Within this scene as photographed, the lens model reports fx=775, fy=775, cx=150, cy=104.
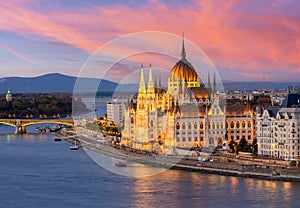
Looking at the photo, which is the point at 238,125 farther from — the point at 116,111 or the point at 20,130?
the point at 20,130

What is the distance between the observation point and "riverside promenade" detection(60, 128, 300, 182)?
14.3 meters

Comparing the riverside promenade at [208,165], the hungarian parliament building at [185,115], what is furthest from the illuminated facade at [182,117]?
the riverside promenade at [208,165]

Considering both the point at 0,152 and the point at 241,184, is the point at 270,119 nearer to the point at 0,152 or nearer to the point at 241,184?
the point at 241,184

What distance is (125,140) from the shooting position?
21.3 meters

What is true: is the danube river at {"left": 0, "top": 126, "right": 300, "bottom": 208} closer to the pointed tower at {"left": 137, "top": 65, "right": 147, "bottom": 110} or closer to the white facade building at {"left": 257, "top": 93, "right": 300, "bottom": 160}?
the white facade building at {"left": 257, "top": 93, "right": 300, "bottom": 160}

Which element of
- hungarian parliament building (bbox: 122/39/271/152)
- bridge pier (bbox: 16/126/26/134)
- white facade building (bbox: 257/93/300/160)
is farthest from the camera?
bridge pier (bbox: 16/126/26/134)

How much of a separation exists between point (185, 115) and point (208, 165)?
3.42m

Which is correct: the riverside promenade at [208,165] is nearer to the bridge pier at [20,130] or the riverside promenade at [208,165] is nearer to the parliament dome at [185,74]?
the parliament dome at [185,74]

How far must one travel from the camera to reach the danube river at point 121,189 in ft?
38.9

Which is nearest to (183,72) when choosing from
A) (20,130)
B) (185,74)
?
(185,74)

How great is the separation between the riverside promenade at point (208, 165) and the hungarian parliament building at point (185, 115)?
80 cm

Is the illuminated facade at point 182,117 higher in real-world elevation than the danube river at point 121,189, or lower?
higher

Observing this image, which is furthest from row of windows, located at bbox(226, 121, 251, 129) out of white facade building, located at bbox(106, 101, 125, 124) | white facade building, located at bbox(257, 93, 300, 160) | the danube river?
white facade building, located at bbox(106, 101, 125, 124)

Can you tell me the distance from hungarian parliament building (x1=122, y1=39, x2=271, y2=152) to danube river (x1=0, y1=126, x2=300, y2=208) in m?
3.06
